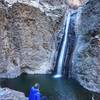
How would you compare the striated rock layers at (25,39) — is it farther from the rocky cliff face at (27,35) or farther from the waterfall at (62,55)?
the waterfall at (62,55)

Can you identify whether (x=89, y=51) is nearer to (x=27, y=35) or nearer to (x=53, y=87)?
(x=53, y=87)

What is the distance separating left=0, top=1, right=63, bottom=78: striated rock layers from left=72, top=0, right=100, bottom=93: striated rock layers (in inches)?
199

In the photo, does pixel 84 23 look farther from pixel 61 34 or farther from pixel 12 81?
pixel 12 81

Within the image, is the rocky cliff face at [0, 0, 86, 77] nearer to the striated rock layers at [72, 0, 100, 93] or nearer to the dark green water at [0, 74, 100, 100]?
the dark green water at [0, 74, 100, 100]

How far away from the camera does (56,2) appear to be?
3891 centimetres

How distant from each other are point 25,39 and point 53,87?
9438 mm

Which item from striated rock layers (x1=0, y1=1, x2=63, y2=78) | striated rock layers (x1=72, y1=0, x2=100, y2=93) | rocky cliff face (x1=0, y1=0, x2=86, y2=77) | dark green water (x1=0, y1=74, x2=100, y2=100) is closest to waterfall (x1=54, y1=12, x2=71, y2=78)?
rocky cliff face (x1=0, y1=0, x2=86, y2=77)

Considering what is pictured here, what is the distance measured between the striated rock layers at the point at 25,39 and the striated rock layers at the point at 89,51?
5.06m

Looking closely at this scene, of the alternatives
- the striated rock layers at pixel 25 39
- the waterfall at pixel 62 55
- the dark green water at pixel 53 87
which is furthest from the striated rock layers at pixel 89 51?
the striated rock layers at pixel 25 39

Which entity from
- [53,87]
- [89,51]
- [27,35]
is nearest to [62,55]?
[27,35]

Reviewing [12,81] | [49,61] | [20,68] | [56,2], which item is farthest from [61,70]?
[56,2]

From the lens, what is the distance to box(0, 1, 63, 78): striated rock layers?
2912 centimetres

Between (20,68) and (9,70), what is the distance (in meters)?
2.65

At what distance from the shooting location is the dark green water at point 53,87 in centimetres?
2120
